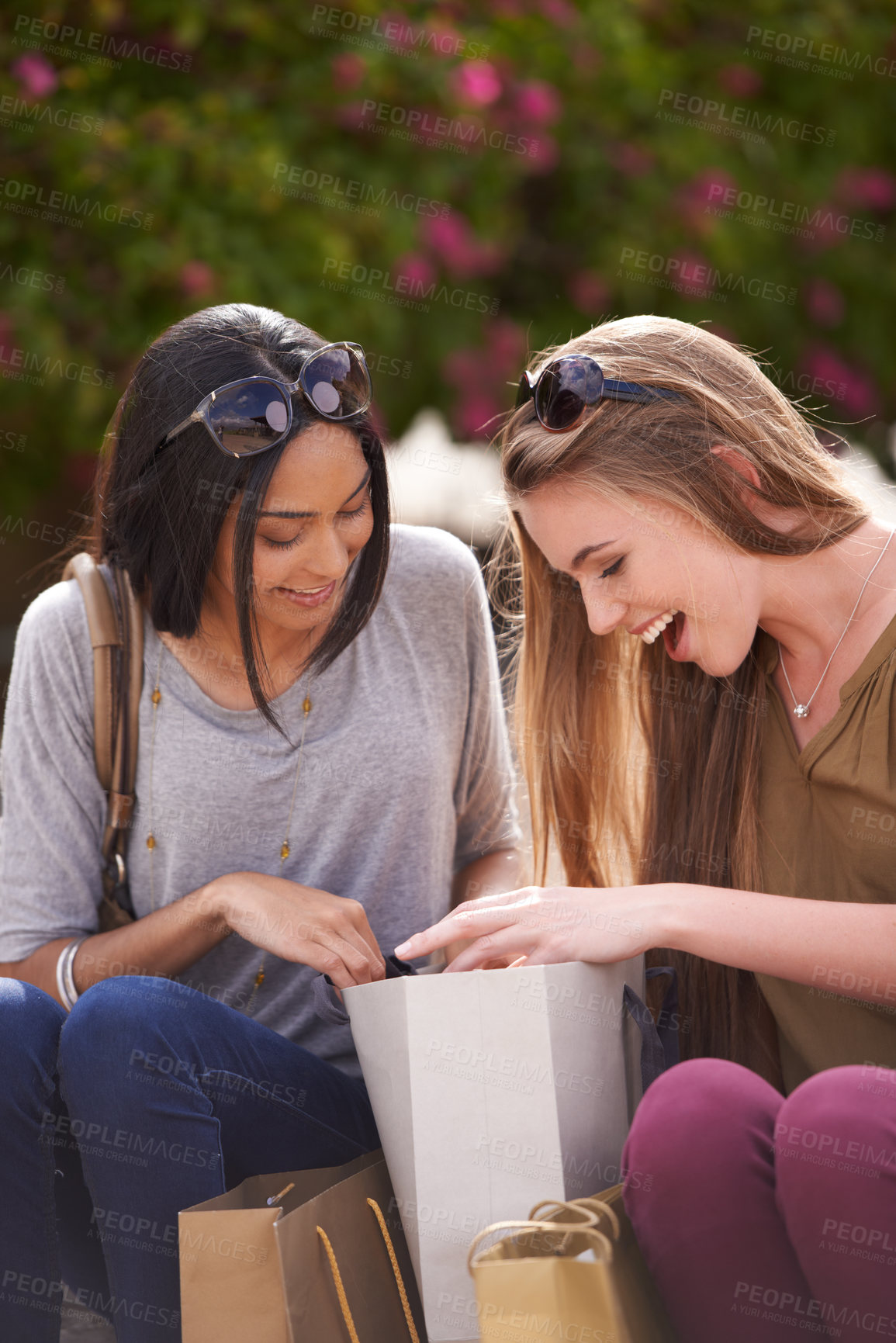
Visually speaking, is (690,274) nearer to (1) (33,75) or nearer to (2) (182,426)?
(1) (33,75)

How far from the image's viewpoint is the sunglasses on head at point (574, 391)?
1740mm

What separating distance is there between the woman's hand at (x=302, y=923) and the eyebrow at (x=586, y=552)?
56cm

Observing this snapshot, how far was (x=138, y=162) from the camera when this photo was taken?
11.1 feet

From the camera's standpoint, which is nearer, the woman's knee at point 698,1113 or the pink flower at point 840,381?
the woman's knee at point 698,1113

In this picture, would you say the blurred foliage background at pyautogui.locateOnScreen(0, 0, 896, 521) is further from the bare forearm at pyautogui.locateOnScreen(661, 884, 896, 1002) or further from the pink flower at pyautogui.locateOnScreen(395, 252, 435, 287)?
the bare forearm at pyautogui.locateOnScreen(661, 884, 896, 1002)

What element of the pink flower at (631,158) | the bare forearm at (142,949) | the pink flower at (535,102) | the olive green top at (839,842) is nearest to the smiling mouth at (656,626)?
the olive green top at (839,842)

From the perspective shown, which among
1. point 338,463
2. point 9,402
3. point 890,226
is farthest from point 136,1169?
point 890,226

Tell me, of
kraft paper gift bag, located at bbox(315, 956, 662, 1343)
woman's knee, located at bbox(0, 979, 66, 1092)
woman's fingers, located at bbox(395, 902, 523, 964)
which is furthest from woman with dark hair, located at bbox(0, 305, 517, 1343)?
kraft paper gift bag, located at bbox(315, 956, 662, 1343)

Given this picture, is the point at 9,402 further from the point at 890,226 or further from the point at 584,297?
the point at 890,226

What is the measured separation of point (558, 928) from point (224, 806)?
0.64 meters

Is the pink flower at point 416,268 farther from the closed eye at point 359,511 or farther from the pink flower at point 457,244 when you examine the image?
the closed eye at point 359,511

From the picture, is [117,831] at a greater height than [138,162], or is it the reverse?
[138,162]

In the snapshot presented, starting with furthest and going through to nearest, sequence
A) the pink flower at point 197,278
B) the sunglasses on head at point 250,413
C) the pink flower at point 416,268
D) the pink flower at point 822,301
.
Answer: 1. the pink flower at point 822,301
2. the pink flower at point 416,268
3. the pink flower at point 197,278
4. the sunglasses on head at point 250,413

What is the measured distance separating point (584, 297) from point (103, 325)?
1660 mm
